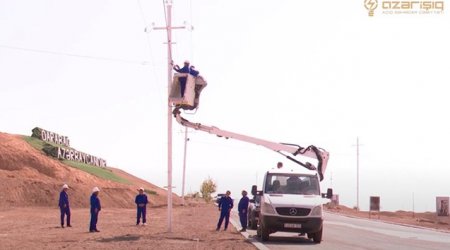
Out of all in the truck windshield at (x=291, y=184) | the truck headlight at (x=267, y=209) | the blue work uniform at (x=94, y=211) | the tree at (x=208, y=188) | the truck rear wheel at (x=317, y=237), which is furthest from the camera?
the tree at (x=208, y=188)

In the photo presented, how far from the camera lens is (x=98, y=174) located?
78.4 metres

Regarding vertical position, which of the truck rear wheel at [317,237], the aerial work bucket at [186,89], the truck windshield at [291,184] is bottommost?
the truck rear wheel at [317,237]

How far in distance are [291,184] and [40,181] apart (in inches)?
1652

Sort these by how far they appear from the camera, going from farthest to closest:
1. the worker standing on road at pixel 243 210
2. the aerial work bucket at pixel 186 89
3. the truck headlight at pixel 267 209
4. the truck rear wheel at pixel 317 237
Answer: the worker standing on road at pixel 243 210 < the aerial work bucket at pixel 186 89 < the truck rear wheel at pixel 317 237 < the truck headlight at pixel 267 209

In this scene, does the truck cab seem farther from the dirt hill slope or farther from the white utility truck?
the dirt hill slope

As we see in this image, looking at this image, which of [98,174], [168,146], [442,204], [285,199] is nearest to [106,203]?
[98,174]

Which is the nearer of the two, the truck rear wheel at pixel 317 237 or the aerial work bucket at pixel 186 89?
the truck rear wheel at pixel 317 237

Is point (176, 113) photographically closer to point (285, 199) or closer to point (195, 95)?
point (195, 95)

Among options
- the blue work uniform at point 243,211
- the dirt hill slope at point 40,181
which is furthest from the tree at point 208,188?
the blue work uniform at point 243,211

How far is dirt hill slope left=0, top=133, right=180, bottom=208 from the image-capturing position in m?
56.8

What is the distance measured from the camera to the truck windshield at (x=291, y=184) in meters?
22.4

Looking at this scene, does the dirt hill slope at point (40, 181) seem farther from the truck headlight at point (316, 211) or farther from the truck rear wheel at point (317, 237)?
the truck headlight at point (316, 211)

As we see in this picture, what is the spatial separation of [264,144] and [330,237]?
444cm

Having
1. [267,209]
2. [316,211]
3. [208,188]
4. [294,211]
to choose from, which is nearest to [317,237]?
A: [316,211]
